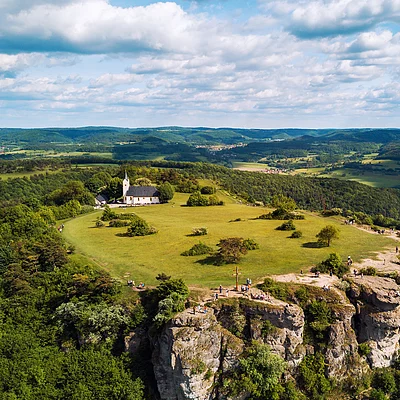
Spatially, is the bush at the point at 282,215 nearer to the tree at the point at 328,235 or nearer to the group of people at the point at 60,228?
the tree at the point at 328,235

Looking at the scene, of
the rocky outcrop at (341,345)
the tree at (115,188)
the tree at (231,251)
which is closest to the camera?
the rocky outcrop at (341,345)

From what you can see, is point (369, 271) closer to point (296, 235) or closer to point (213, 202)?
point (296, 235)

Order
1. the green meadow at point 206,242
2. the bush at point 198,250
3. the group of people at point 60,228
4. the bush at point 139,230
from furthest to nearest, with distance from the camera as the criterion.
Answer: the group of people at point 60,228, the bush at point 139,230, the bush at point 198,250, the green meadow at point 206,242

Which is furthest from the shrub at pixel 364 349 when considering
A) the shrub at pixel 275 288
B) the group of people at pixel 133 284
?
the group of people at pixel 133 284

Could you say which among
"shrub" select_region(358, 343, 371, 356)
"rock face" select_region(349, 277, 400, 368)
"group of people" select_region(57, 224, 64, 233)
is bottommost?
"shrub" select_region(358, 343, 371, 356)

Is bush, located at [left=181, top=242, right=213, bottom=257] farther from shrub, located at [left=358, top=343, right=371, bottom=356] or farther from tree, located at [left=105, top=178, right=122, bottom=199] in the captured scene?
tree, located at [left=105, top=178, right=122, bottom=199]

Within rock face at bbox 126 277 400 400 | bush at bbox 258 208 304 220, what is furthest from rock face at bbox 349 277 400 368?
bush at bbox 258 208 304 220

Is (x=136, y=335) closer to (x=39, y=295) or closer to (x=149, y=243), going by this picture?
(x=39, y=295)

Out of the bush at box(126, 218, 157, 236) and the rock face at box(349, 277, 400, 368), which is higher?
the bush at box(126, 218, 157, 236)
